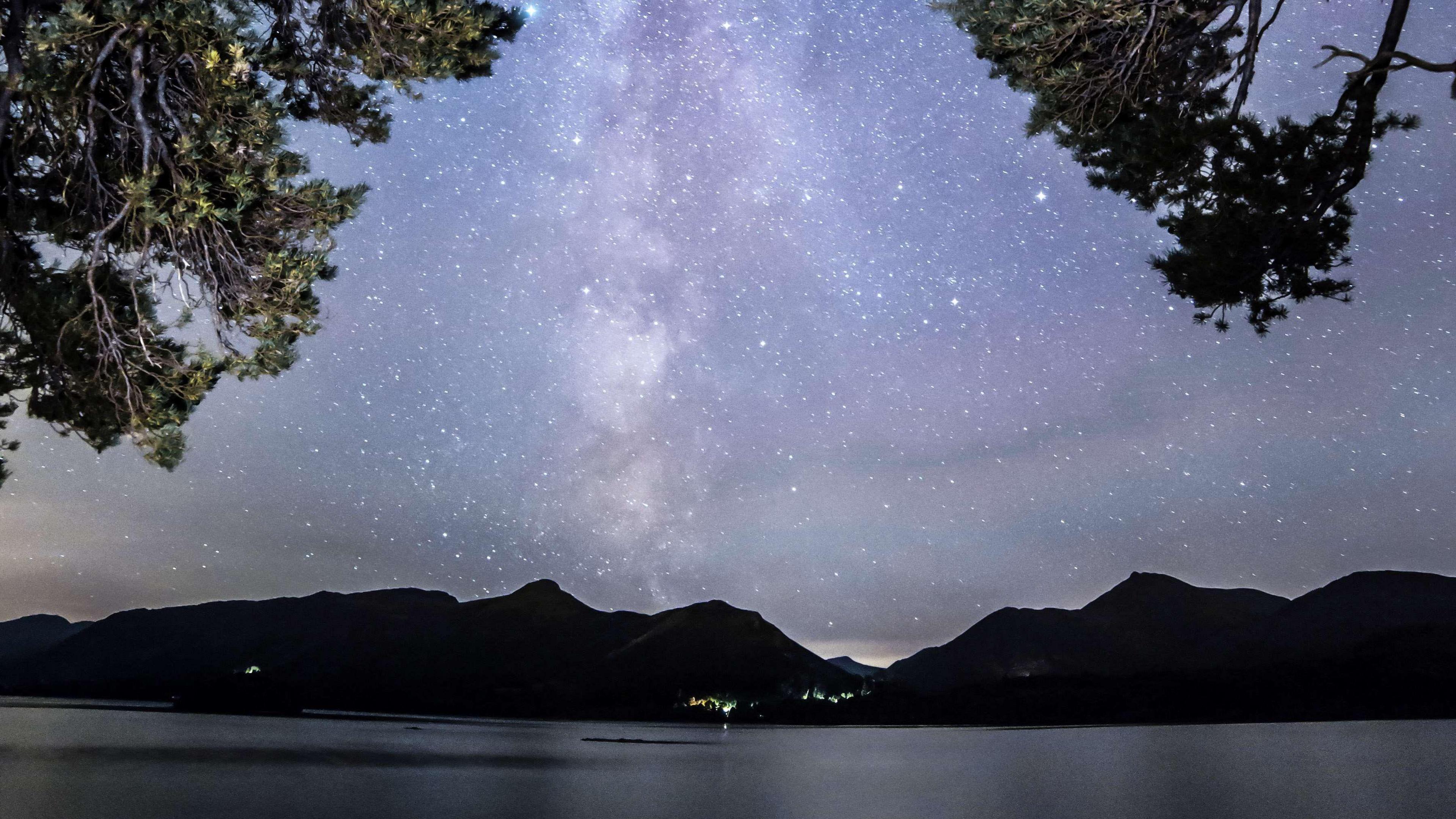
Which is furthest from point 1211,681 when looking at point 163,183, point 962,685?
point 163,183

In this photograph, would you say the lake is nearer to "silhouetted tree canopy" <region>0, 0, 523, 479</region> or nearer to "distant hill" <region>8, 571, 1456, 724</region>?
"silhouetted tree canopy" <region>0, 0, 523, 479</region>

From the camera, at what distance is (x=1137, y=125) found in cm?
901

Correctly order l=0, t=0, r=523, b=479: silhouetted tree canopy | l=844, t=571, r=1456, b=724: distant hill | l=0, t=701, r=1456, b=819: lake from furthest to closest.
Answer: l=844, t=571, r=1456, b=724: distant hill < l=0, t=701, r=1456, b=819: lake < l=0, t=0, r=523, b=479: silhouetted tree canopy

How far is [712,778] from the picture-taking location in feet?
92.1

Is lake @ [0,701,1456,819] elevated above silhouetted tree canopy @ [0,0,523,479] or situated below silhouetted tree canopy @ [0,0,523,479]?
below

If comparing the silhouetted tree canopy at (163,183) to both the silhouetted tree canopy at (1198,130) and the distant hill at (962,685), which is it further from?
the distant hill at (962,685)

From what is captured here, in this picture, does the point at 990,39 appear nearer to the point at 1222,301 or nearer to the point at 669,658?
the point at 1222,301

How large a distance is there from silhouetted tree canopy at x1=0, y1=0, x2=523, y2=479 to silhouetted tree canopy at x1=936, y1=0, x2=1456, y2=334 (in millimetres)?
5319

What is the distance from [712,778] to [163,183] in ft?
81.5

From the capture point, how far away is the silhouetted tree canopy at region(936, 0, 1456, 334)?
8.07 meters

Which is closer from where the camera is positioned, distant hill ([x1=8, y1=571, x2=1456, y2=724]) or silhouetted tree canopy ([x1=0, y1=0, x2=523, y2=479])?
silhouetted tree canopy ([x1=0, y1=0, x2=523, y2=479])

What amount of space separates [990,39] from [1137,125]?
1749mm

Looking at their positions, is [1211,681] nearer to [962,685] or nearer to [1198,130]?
[962,685]

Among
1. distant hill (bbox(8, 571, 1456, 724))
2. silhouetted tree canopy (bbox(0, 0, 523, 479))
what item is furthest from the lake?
distant hill (bbox(8, 571, 1456, 724))
